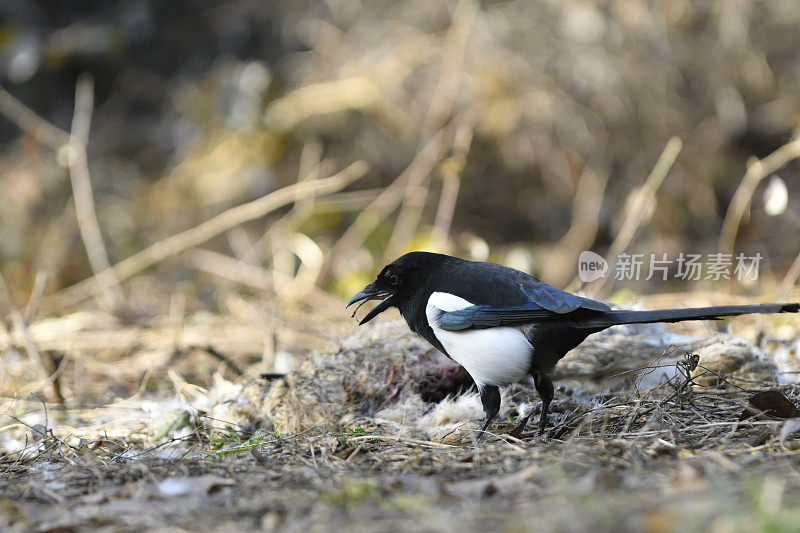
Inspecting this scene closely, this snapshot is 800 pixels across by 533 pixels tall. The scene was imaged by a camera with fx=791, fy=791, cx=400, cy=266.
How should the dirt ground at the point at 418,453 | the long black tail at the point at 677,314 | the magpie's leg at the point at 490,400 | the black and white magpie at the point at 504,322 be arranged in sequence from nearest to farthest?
1. the dirt ground at the point at 418,453
2. the long black tail at the point at 677,314
3. the black and white magpie at the point at 504,322
4. the magpie's leg at the point at 490,400

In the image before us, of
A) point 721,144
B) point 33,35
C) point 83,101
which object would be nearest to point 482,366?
point 721,144

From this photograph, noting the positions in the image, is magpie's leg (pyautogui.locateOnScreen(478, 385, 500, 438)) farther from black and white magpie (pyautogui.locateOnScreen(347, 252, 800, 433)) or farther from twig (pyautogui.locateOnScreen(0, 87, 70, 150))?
twig (pyautogui.locateOnScreen(0, 87, 70, 150))

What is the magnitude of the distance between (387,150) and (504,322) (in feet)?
14.4

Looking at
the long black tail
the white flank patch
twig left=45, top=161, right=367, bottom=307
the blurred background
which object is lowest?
the white flank patch

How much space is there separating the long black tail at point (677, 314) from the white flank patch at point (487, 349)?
0.72ft

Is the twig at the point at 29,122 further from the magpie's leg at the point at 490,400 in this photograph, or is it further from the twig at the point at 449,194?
the magpie's leg at the point at 490,400


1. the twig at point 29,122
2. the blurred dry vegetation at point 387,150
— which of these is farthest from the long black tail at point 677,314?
the twig at point 29,122

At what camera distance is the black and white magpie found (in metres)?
2.50

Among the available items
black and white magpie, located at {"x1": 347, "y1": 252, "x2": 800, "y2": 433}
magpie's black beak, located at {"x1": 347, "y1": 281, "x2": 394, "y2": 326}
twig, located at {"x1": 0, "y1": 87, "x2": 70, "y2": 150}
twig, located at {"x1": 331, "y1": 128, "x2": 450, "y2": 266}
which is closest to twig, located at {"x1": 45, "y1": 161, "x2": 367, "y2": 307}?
twig, located at {"x1": 331, "y1": 128, "x2": 450, "y2": 266}

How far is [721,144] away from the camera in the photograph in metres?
6.46

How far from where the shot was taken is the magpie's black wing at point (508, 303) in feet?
8.23

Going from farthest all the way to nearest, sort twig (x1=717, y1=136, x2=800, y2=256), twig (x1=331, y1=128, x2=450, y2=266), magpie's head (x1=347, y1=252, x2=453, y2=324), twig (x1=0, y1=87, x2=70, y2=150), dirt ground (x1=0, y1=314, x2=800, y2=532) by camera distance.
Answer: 1. twig (x1=0, y1=87, x2=70, y2=150)
2. twig (x1=331, y1=128, x2=450, y2=266)
3. twig (x1=717, y1=136, x2=800, y2=256)
4. magpie's head (x1=347, y1=252, x2=453, y2=324)
5. dirt ground (x1=0, y1=314, x2=800, y2=532)

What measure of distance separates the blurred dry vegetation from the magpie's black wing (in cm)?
239

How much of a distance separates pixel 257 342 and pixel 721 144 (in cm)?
419
